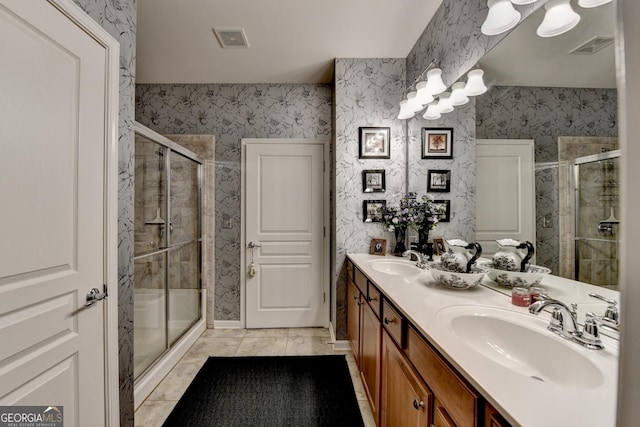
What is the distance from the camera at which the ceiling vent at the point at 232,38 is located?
2158 mm

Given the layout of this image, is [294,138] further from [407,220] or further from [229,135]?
[407,220]

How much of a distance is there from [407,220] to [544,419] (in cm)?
175

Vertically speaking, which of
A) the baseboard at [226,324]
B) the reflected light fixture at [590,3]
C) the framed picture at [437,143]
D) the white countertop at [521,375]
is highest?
the reflected light fixture at [590,3]

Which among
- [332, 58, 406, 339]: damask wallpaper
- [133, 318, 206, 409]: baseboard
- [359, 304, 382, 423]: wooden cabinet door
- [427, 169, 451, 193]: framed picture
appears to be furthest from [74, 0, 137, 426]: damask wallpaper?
[427, 169, 451, 193]: framed picture

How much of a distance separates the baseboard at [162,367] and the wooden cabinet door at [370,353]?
140 centimetres

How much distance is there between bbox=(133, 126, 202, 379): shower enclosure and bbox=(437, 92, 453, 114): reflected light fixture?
81.3 inches

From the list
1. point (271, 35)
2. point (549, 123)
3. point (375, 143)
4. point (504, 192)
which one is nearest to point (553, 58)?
point (549, 123)

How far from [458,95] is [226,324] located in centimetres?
292

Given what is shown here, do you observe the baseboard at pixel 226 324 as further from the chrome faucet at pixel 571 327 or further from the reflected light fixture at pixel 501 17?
the reflected light fixture at pixel 501 17

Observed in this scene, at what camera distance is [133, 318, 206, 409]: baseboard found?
183cm

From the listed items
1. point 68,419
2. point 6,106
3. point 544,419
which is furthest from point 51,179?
point 544,419

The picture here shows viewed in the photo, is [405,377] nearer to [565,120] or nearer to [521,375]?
[521,375]

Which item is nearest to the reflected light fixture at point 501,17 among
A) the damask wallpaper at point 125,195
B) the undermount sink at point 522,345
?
the undermount sink at point 522,345

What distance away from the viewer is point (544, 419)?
56cm
